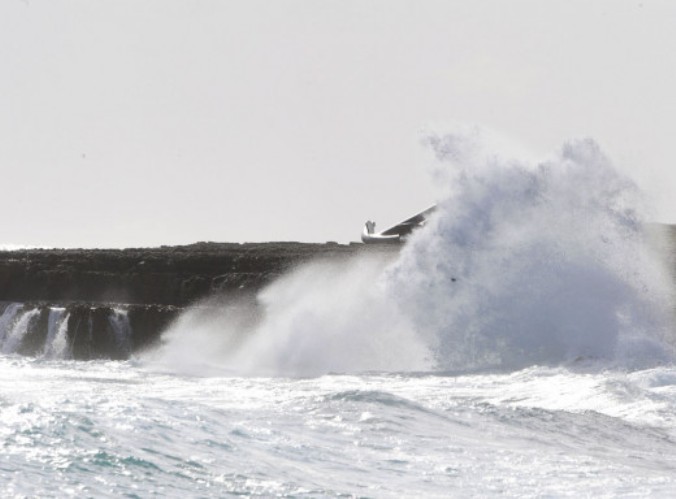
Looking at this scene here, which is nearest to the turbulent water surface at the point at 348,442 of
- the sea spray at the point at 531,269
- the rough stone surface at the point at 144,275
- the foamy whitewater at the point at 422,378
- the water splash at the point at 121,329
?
the foamy whitewater at the point at 422,378

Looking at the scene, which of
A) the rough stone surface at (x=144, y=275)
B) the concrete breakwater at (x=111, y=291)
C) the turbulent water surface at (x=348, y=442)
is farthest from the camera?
the rough stone surface at (x=144, y=275)

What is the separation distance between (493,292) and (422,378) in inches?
202

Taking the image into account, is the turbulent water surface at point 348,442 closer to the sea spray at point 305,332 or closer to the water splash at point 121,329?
the sea spray at point 305,332

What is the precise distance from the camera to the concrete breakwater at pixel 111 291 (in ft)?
110

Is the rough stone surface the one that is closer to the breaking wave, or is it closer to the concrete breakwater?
the concrete breakwater

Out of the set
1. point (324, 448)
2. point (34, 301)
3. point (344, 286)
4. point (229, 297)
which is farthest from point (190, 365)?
point (324, 448)

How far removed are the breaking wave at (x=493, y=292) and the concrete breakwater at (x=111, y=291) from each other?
3246 mm

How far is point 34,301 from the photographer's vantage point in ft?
125

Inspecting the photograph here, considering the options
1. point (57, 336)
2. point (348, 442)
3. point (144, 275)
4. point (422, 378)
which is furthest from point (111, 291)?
point (348, 442)

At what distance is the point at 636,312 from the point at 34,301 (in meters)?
17.7

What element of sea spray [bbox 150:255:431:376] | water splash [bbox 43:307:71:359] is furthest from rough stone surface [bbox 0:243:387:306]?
water splash [bbox 43:307:71:359]

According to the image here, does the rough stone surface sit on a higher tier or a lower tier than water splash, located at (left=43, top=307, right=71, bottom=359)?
higher

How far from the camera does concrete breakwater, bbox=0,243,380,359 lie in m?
33.5

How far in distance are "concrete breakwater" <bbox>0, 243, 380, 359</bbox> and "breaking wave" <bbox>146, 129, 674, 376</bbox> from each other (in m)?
3.25
